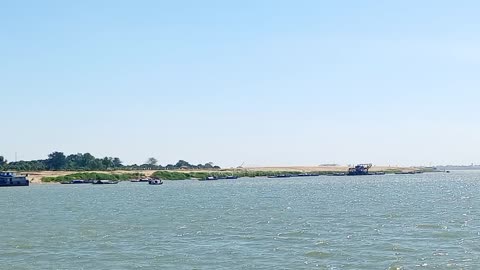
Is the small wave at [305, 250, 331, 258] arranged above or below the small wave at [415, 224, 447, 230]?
below

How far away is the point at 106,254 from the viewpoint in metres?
40.8

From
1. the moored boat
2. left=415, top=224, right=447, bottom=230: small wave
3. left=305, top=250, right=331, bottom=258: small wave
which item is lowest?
left=305, top=250, right=331, bottom=258: small wave

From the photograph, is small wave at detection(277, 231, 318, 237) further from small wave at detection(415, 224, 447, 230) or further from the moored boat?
the moored boat

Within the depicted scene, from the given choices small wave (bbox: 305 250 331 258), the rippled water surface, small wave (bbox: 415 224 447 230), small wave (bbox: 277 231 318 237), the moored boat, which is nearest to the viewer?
the rippled water surface

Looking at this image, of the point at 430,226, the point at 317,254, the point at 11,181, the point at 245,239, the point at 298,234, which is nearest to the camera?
the point at 317,254

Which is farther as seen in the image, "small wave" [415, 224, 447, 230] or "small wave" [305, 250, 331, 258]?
"small wave" [415, 224, 447, 230]

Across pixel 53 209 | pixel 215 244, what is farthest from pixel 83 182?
pixel 215 244

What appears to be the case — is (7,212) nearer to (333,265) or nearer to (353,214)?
(353,214)

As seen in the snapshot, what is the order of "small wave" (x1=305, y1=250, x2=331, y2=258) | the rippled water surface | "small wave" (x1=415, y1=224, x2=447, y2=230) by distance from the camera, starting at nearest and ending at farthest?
the rippled water surface < "small wave" (x1=305, y1=250, x2=331, y2=258) < "small wave" (x1=415, y1=224, x2=447, y2=230)

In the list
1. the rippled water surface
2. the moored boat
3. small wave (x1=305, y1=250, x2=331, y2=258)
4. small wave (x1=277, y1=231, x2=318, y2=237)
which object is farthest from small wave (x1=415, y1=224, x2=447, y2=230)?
the moored boat

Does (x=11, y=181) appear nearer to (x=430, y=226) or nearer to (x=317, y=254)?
(x=430, y=226)

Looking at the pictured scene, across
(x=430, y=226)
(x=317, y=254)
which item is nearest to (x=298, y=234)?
(x=317, y=254)

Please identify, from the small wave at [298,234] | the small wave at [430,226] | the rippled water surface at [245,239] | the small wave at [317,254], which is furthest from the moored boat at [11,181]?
the small wave at [317,254]

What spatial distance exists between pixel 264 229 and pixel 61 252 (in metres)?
17.5
